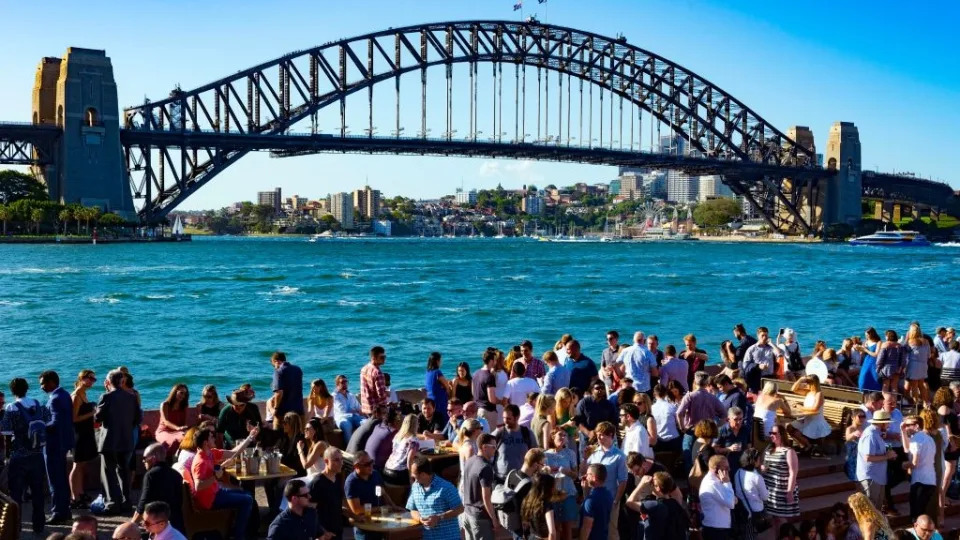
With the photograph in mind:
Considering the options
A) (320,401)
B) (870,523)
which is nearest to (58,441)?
(320,401)

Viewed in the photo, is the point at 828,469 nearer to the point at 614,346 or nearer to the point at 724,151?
the point at 614,346

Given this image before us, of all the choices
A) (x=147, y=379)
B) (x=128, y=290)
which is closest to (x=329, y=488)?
(x=147, y=379)

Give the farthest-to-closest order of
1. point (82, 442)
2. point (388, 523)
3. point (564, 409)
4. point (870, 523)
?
point (564, 409)
point (82, 442)
point (388, 523)
point (870, 523)

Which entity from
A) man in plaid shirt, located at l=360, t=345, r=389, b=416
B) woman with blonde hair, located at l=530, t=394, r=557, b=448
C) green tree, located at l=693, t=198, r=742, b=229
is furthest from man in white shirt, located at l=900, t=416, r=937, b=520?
green tree, located at l=693, t=198, r=742, b=229

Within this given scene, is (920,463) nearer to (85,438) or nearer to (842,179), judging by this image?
(85,438)

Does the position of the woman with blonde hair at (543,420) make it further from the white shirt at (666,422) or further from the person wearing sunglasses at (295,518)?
the person wearing sunglasses at (295,518)

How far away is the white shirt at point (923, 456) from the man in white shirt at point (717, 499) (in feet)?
6.68

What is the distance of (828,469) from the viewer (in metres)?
9.63

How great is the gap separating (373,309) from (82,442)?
29.5 meters

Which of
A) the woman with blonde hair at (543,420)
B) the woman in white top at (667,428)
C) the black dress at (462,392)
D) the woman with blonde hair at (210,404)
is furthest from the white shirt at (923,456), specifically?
the woman with blonde hair at (210,404)

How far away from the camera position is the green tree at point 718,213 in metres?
167

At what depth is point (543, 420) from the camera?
7934mm

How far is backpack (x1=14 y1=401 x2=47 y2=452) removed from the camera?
25.0ft

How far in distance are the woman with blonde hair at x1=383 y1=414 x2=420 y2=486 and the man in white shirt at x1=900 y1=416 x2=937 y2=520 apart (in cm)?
377
